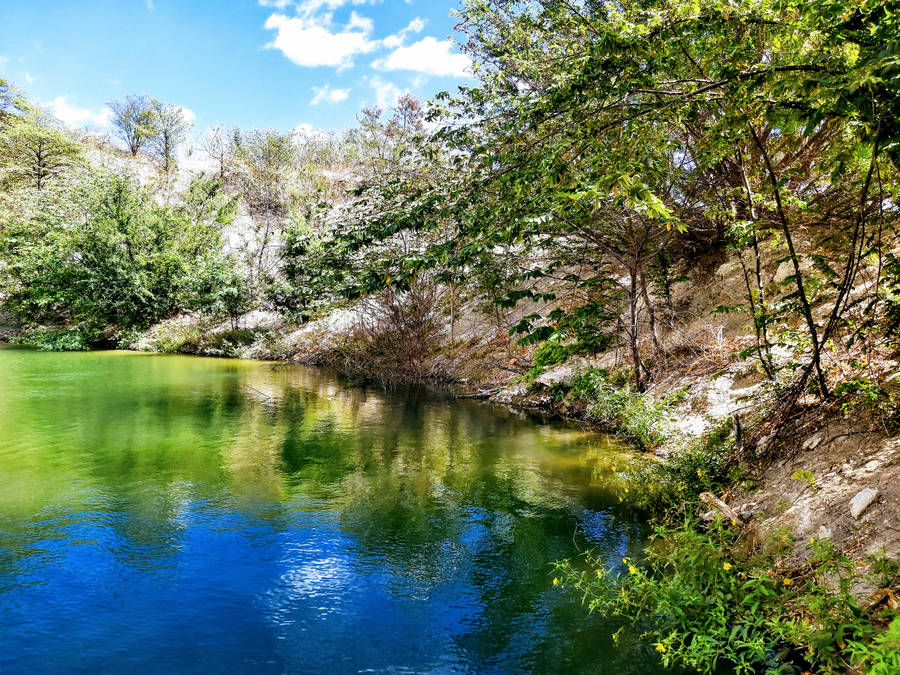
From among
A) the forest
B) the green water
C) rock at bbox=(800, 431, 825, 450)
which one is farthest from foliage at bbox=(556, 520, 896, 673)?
rock at bbox=(800, 431, 825, 450)

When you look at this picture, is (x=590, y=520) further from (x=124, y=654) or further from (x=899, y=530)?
(x=124, y=654)

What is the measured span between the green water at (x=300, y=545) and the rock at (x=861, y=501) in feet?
6.89

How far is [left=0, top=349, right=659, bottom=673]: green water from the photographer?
14.2 feet

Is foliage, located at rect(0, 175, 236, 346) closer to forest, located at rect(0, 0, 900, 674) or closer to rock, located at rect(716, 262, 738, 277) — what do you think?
forest, located at rect(0, 0, 900, 674)

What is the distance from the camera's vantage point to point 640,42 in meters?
4.80

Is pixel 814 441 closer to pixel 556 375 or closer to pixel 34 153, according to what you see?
pixel 556 375

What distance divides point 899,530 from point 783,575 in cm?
93

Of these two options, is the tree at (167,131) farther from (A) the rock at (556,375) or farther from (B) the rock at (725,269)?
(B) the rock at (725,269)

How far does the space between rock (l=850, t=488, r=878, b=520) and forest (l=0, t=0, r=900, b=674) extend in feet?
0.29

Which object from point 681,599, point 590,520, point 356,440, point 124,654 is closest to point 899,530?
point 681,599

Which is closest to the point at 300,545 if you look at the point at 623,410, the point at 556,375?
the point at 623,410

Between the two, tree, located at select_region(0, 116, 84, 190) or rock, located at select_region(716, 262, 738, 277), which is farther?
tree, located at select_region(0, 116, 84, 190)

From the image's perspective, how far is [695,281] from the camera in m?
14.4

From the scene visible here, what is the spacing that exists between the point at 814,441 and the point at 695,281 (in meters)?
9.35
